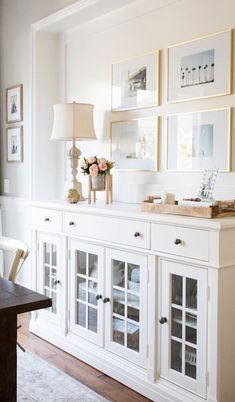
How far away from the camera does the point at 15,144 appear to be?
409 centimetres

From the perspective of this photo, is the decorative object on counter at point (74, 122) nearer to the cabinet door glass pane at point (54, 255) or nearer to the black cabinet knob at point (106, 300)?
the cabinet door glass pane at point (54, 255)

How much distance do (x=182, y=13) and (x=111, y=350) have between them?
6.72ft

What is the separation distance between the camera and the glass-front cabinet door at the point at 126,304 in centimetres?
248

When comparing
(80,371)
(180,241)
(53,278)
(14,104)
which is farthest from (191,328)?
(14,104)

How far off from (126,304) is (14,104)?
2291 mm

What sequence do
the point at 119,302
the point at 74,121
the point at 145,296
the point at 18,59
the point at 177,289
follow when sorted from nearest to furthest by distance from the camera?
the point at 177,289, the point at 145,296, the point at 119,302, the point at 74,121, the point at 18,59

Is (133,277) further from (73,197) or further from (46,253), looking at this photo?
(46,253)

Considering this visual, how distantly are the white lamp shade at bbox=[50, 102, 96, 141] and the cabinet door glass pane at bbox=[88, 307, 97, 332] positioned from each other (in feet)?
3.81

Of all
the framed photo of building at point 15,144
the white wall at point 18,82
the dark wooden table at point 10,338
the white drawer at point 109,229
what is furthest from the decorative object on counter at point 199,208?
the framed photo of building at point 15,144

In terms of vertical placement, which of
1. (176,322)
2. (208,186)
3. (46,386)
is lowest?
(46,386)

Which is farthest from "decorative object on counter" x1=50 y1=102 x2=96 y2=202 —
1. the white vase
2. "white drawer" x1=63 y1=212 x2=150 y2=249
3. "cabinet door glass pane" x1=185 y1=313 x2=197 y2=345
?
"cabinet door glass pane" x1=185 y1=313 x2=197 y2=345

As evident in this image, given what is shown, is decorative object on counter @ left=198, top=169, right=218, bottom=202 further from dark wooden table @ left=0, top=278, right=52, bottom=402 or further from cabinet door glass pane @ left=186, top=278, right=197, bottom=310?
dark wooden table @ left=0, top=278, right=52, bottom=402

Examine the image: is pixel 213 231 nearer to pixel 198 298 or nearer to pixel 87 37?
pixel 198 298

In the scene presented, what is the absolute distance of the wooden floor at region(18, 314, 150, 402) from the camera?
251cm
